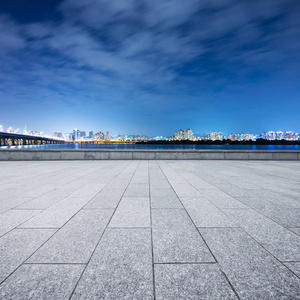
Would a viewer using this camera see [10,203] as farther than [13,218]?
Yes

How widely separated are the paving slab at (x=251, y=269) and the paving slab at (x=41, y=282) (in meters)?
2.00

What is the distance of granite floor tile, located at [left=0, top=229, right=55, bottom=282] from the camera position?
99.8 inches

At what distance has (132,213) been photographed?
4398 mm

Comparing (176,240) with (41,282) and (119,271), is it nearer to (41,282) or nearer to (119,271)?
(119,271)

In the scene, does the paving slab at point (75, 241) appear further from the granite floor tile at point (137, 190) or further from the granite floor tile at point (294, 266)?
the granite floor tile at point (294, 266)

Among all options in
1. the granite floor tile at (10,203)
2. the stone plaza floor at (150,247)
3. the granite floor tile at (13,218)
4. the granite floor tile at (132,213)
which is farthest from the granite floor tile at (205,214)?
the granite floor tile at (10,203)

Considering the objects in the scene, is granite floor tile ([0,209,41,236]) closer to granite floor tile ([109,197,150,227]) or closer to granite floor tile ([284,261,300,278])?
granite floor tile ([109,197,150,227])

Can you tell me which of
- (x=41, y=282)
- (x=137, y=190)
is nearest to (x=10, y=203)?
(x=137, y=190)

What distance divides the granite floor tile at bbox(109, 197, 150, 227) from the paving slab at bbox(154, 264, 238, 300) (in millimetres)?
1418

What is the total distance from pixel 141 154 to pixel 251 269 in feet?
51.8

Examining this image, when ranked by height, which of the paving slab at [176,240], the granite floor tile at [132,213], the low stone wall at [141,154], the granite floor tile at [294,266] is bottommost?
the granite floor tile at [294,266]

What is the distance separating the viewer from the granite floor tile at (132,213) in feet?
12.6

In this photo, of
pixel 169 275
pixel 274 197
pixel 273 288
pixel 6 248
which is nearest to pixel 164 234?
pixel 169 275

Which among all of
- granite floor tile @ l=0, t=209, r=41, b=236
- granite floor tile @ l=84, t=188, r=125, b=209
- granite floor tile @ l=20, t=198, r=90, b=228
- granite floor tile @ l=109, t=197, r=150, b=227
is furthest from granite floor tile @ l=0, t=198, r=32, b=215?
granite floor tile @ l=109, t=197, r=150, b=227
